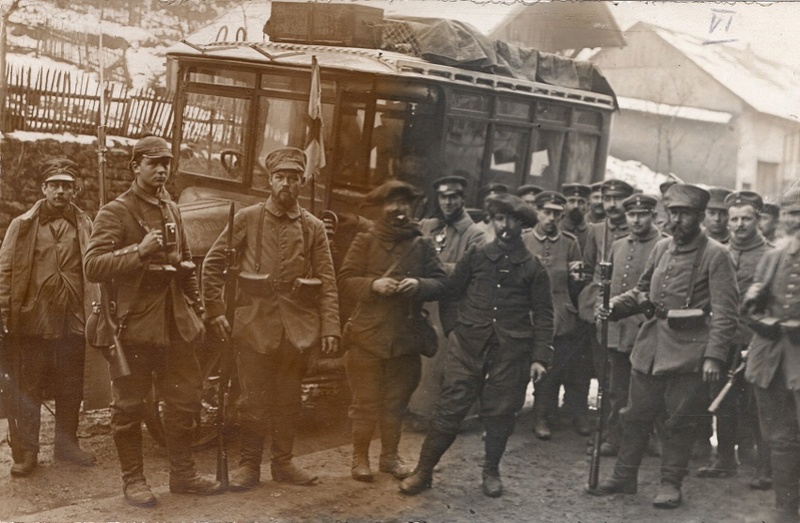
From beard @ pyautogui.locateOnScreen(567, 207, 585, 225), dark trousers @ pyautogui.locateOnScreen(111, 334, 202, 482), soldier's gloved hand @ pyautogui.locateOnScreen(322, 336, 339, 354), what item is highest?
beard @ pyautogui.locateOnScreen(567, 207, 585, 225)

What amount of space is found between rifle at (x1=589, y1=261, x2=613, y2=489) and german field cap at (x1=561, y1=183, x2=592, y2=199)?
0.54m

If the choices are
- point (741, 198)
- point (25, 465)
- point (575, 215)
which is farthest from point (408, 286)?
point (25, 465)

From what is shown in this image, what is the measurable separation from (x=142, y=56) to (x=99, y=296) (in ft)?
4.92

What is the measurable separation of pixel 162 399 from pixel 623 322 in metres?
2.78

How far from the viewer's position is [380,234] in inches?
198

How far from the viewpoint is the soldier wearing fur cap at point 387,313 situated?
5.04 m

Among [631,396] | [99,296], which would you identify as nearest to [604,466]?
[631,396]

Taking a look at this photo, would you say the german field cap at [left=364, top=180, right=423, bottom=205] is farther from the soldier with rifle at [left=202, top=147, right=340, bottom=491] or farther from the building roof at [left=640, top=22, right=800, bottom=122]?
the building roof at [left=640, top=22, right=800, bottom=122]

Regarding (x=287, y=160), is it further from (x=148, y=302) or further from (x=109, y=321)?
(x=109, y=321)

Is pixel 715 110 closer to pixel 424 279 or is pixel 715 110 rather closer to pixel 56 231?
pixel 424 279

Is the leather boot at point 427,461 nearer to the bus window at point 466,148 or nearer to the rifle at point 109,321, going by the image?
the bus window at point 466,148

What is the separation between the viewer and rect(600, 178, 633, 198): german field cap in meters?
5.27

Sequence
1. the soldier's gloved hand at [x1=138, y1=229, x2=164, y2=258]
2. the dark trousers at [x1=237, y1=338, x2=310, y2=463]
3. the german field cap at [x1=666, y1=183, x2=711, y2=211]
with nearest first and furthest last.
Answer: the soldier's gloved hand at [x1=138, y1=229, x2=164, y2=258] < the german field cap at [x1=666, y1=183, x2=711, y2=211] < the dark trousers at [x1=237, y1=338, x2=310, y2=463]

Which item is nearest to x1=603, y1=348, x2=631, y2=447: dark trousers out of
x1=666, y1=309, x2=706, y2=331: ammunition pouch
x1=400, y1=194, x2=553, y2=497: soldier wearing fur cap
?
x1=666, y1=309, x2=706, y2=331: ammunition pouch
